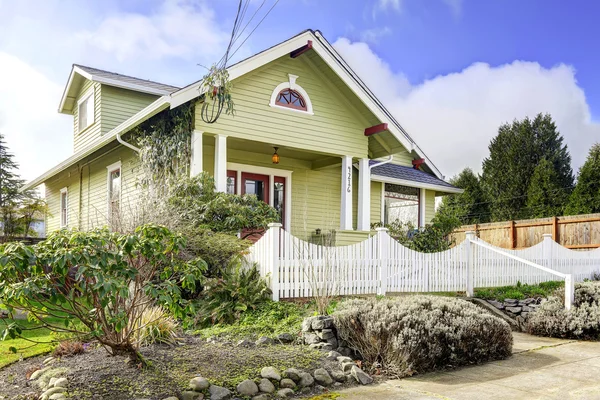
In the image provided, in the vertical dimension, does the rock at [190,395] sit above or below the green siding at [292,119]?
below

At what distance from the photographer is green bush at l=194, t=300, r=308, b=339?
639 centimetres

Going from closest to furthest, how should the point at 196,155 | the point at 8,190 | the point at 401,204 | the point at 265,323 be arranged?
the point at 265,323
the point at 196,155
the point at 401,204
the point at 8,190

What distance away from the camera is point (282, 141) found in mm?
11344

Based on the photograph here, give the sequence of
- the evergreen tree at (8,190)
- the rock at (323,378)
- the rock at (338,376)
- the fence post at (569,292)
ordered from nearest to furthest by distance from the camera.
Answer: the rock at (323,378)
the rock at (338,376)
the fence post at (569,292)
the evergreen tree at (8,190)

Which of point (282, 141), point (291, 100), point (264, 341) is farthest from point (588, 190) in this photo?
point (264, 341)

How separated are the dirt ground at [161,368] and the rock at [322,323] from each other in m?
0.32

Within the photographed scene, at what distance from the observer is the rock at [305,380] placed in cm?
484

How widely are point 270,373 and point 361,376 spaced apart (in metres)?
0.99

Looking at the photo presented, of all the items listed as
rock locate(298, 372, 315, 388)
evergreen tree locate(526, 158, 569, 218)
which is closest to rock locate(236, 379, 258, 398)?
rock locate(298, 372, 315, 388)

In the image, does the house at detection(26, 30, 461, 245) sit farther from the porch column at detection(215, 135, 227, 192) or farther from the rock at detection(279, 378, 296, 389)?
the rock at detection(279, 378, 296, 389)

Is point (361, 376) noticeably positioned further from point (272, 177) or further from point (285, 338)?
point (272, 177)

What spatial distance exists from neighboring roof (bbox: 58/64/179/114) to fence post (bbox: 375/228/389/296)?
353 inches

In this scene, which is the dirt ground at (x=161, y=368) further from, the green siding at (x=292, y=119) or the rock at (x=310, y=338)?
the green siding at (x=292, y=119)

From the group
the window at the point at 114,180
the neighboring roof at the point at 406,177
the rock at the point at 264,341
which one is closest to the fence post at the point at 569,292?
the rock at the point at 264,341
